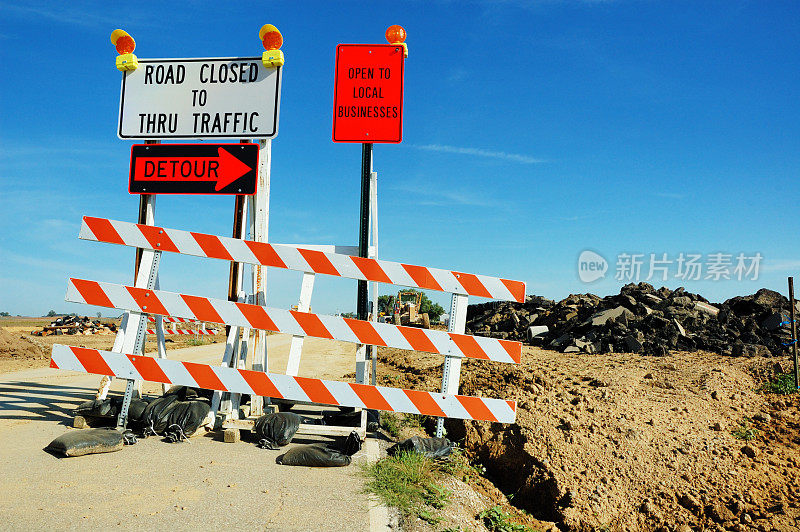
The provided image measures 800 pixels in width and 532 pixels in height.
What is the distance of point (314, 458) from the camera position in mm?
5242

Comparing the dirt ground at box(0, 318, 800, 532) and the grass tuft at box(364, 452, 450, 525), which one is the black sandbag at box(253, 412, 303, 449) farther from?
the dirt ground at box(0, 318, 800, 532)

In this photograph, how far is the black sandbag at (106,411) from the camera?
20.4 feet

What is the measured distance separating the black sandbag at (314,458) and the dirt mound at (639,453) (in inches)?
79.6

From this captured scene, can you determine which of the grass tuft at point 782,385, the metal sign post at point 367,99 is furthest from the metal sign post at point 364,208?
the grass tuft at point 782,385

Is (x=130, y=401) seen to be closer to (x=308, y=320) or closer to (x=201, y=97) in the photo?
(x=308, y=320)

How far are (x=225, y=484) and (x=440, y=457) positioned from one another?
2.06 meters

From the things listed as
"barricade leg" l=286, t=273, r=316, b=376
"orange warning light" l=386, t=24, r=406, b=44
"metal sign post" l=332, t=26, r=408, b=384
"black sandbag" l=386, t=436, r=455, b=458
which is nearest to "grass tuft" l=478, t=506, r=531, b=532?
"black sandbag" l=386, t=436, r=455, b=458

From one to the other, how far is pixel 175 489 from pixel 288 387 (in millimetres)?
1539

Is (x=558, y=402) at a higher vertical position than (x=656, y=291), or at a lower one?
lower

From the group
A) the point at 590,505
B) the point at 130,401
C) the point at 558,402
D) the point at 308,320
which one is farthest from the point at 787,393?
the point at 130,401

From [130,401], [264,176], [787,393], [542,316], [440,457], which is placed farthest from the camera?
[542,316]

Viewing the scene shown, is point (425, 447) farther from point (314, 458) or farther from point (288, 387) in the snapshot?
point (288, 387)

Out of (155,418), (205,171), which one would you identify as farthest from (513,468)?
(205,171)

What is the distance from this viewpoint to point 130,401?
625 centimetres
